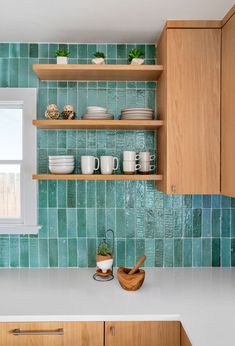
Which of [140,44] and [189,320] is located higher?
[140,44]

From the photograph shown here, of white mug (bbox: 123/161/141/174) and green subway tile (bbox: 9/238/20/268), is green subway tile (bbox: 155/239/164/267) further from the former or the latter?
green subway tile (bbox: 9/238/20/268)

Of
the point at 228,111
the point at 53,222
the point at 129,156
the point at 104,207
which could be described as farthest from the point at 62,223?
the point at 228,111

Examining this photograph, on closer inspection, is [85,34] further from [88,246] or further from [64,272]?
[64,272]

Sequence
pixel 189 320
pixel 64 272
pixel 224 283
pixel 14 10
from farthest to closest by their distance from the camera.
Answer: pixel 64 272 → pixel 224 283 → pixel 14 10 → pixel 189 320

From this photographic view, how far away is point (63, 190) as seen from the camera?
8.04 ft

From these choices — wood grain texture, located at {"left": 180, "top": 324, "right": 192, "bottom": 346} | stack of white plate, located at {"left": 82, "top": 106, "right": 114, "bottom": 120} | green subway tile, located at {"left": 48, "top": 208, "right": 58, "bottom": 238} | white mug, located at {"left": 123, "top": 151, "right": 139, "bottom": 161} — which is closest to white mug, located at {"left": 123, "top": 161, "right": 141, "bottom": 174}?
white mug, located at {"left": 123, "top": 151, "right": 139, "bottom": 161}

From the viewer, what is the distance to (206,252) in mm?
2473

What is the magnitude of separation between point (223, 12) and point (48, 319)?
6.16ft

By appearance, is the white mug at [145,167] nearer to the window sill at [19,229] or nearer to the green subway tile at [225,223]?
the green subway tile at [225,223]

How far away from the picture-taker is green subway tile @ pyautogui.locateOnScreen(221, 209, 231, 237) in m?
2.46

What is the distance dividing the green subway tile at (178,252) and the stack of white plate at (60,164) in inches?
36.1

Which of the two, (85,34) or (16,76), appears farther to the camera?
(16,76)

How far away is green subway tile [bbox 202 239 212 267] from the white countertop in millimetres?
79

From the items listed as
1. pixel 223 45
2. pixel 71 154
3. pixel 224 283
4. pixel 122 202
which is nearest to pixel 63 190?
pixel 71 154
